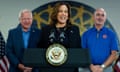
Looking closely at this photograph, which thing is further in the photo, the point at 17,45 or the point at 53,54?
the point at 17,45

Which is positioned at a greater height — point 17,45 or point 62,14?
point 62,14

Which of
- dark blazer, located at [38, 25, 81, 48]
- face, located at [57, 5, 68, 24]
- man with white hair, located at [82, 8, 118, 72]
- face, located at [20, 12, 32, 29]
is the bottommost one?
man with white hair, located at [82, 8, 118, 72]

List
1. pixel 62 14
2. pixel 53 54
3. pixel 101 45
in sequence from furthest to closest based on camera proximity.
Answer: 1. pixel 101 45
2. pixel 62 14
3. pixel 53 54

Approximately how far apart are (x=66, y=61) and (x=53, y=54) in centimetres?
10

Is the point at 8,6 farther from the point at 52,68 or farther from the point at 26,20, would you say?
the point at 52,68

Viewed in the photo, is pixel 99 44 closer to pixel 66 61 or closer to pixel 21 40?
→ pixel 21 40

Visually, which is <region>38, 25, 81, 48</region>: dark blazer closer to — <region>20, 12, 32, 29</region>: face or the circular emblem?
the circular emblem

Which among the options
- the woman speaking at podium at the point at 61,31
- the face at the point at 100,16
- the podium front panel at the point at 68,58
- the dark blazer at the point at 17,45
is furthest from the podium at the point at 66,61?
the face at the point at 100,16

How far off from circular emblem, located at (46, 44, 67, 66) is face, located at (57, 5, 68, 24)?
32 centimetres

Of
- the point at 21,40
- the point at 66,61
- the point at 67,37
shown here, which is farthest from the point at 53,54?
the point at 21,40

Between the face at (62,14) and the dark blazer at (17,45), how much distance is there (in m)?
0.79

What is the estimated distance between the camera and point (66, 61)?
255 centimetres

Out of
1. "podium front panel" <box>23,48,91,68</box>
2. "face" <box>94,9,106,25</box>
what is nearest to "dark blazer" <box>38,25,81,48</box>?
"podium front panel" <box>23,48,91,68</box>

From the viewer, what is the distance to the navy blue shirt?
361 cm
